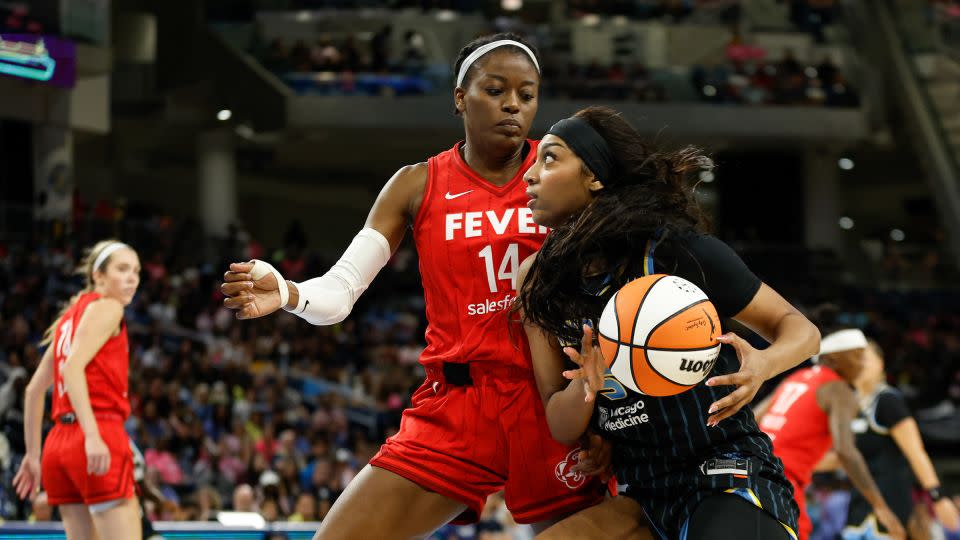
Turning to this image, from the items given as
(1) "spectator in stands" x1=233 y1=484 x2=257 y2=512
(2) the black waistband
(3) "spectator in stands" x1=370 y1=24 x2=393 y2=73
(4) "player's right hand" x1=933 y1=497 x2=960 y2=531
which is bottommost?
(1) "spectator in stands" x1=233 y1=484 x2=257 y2=512

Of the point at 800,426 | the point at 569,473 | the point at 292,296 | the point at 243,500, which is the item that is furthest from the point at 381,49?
the point at 569,473

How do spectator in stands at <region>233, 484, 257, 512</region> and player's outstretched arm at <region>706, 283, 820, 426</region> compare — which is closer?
player's outstretched arm at <region>706, 283, 820, 426</region>

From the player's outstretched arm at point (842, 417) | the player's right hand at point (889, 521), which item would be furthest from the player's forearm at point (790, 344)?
the player's right hand at point (889, 521)

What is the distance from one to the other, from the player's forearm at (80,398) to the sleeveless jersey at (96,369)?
4.5 inches

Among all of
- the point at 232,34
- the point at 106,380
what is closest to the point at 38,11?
the point at 232,34

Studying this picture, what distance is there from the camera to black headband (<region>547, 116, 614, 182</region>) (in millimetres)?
3383

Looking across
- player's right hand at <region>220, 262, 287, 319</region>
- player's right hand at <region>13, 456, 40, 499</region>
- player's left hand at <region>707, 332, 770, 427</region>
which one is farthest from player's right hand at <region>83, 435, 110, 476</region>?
player's left hand at <region>707, 332, 770, 427</region>

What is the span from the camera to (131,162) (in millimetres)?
26094

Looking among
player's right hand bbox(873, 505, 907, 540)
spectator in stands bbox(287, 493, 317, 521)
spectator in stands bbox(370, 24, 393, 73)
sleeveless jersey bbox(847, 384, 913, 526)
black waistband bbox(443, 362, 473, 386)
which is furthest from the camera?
spectator in stands bbox(370, 24, 393, 73)

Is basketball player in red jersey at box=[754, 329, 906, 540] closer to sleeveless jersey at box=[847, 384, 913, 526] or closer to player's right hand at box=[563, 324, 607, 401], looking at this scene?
sleeveless jersey at box=[847, 384, 913, 526]

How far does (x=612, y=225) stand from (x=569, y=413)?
53 centimetres

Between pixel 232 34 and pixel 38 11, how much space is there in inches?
170

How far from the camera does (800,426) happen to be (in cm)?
633

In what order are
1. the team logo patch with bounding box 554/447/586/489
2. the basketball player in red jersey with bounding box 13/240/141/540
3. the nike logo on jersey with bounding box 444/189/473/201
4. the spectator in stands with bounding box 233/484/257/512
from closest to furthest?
1. the team logo patch with bounding box 554/447/586/489
2. the nike logo on jersey with bounding box 444/189/473/201
3. the basketball player in red jersey with bounding box 13/240/141/540
4. the spectator in stands with bounding box 233/484/257/512
